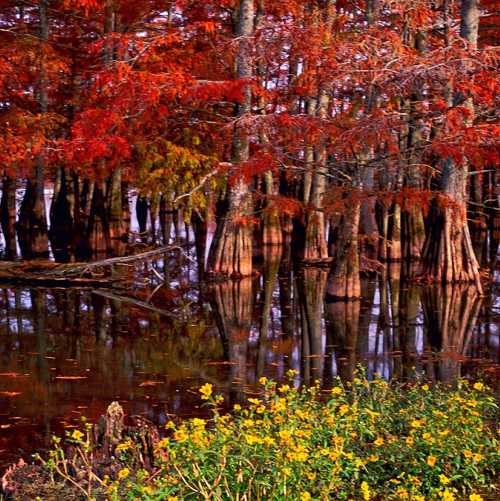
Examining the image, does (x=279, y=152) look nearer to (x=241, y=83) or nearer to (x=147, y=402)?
(x=241, y=83)

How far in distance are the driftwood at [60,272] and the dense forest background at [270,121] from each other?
234 centimetres

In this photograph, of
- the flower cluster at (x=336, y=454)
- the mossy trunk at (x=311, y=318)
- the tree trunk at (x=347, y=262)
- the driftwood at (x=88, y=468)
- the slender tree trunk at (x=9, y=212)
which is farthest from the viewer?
the slender tree trunk at (x=9, y=212)

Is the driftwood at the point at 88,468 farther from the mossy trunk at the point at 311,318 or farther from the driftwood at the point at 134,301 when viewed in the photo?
the driftwood at the point at 134,301

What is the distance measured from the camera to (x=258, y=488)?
4543mm

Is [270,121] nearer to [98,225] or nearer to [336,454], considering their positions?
[336,454]

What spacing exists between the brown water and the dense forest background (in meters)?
1.32

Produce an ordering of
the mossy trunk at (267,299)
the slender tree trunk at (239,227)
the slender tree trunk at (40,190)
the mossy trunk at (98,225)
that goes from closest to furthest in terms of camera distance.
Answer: the mossy trunk at (267,299), the slender tree trunk at (239,227), the slender tree trunk at (40,190), the mossy trunk at (98,225)

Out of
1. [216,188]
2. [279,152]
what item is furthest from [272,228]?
[279,152]

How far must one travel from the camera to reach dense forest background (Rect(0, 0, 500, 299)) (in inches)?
528

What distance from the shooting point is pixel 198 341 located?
40.5 feet

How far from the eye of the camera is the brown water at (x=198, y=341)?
8945mm

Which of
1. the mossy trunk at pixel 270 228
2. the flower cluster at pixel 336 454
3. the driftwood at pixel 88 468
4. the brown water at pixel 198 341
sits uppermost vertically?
the mossy trunk at pixel 270 228

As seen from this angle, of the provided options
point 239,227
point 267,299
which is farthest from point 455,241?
point 239,227

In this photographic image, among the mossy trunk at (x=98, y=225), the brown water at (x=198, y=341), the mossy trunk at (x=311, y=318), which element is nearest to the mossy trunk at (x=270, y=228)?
the mossy trunk at (x=98, y=225)
